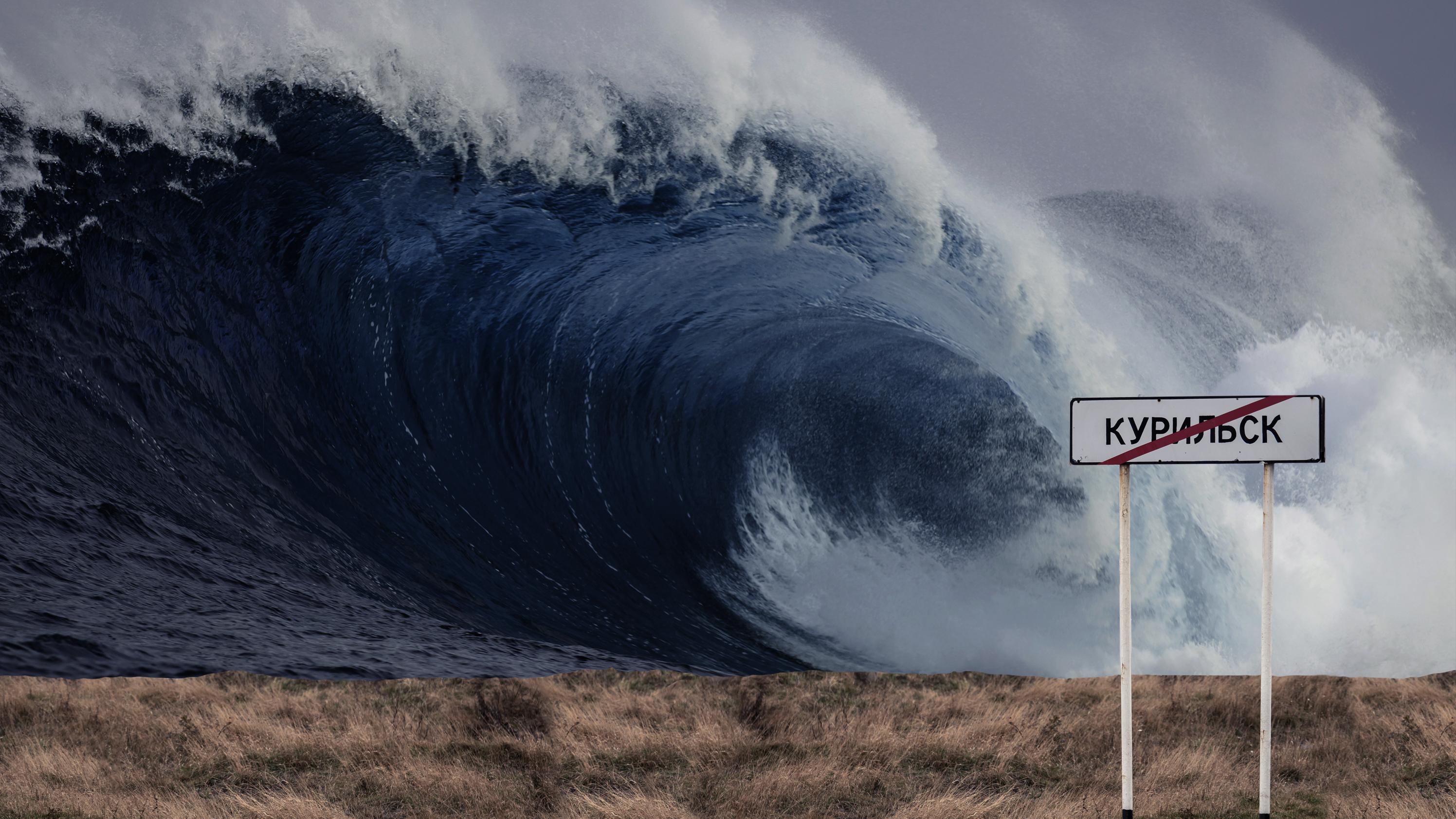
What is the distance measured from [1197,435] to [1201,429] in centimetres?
3

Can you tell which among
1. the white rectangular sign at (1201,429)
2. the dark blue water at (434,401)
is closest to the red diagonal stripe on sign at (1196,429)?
the white rectangular sign at (1201,429)

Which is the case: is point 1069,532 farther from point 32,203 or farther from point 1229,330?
point 32,203

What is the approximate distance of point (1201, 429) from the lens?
4207 mm

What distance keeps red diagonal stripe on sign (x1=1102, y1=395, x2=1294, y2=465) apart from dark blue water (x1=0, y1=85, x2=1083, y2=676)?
3.83 m

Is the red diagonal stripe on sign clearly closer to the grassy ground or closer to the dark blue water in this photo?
the grassy ground

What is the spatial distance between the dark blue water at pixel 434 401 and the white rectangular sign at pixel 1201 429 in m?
3.81

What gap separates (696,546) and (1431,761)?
5.39 m

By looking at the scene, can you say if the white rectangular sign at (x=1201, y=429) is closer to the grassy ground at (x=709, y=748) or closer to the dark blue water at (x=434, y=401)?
the grassy ground at (x=709, y=748)

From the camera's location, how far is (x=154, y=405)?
708 centimetres

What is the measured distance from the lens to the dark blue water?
6.25 m

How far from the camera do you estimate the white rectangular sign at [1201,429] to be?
165 inches

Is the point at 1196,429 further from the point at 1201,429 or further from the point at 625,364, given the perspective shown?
the point at 625,364

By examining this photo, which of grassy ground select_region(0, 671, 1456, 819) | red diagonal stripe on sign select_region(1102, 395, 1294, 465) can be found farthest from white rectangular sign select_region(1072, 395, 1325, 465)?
grassy ground select_region(0, 671, 1456, 819)

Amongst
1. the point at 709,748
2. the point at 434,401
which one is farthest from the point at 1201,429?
the point at 434,401
